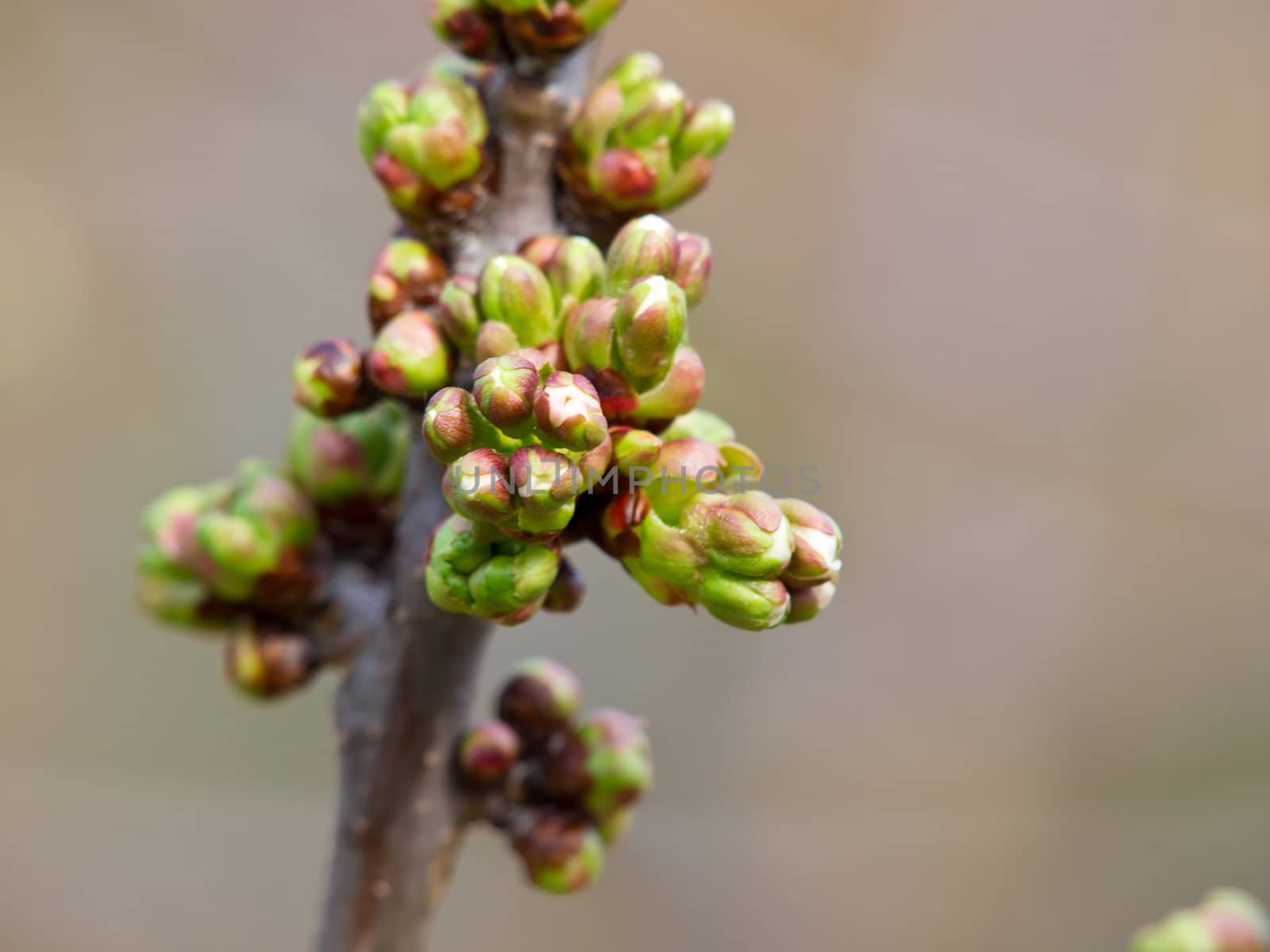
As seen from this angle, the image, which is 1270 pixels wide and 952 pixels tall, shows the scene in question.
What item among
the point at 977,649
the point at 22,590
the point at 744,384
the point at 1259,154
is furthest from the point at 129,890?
the point at 1259,154

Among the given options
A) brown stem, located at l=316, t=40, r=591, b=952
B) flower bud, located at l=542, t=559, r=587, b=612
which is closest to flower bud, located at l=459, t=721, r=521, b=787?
brown stem, located at l=316, t=40, r=591, b=952

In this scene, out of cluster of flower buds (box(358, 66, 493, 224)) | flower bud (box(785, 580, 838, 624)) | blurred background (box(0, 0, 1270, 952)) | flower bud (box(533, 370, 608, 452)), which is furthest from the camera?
blurred background (box(0, 0, 1270, 952))

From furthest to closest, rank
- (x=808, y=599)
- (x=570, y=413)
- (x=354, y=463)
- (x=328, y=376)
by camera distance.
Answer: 1. (x=354, y=463)
2. (x=328, y=376)
3. (x=808, y=599)
4. (x=570, y=413)

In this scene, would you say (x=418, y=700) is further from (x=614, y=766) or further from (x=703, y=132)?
(x=703, y=132)

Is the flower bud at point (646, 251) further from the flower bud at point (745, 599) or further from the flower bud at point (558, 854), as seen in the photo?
the flower bud at point (558, 854)

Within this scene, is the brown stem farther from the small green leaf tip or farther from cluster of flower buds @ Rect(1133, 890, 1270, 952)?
cluster of flower buds @ Rect(1133, 890, 1270, 952)

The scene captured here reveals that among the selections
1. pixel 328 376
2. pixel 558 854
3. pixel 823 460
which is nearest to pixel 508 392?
pixel 328 376

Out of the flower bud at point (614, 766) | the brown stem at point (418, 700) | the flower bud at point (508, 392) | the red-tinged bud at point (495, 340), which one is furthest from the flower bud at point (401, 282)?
the flower bud at point (614, 766)

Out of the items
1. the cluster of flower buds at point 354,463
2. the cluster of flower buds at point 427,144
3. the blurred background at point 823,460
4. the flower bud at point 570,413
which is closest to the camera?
the flower bud at point 570,413
